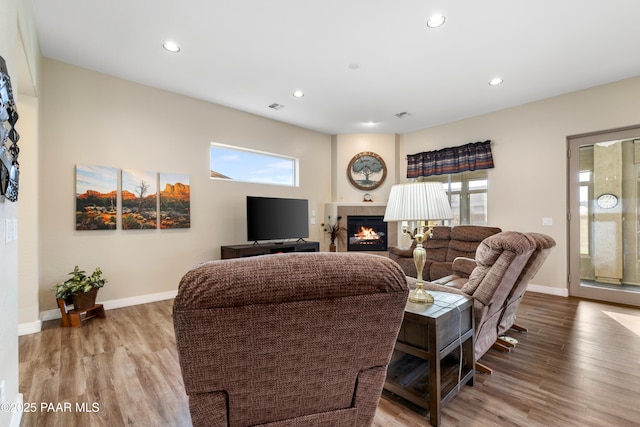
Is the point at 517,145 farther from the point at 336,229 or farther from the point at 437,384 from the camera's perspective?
the point at 437,384

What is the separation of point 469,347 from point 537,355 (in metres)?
0.89

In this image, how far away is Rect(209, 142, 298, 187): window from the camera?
15.1 feet

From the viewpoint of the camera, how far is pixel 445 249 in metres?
4.50

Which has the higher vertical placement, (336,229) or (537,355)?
(336,229)

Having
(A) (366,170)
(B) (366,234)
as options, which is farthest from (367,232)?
(A) (366,170)

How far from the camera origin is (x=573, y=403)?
1.75 meters

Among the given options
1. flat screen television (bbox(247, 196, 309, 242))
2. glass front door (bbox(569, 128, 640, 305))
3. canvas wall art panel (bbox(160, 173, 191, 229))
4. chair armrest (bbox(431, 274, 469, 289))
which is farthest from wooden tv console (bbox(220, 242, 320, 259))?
glass front door (bbox(569, 128, 640, 305))

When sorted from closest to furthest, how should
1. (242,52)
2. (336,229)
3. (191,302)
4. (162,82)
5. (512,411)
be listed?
(191,302) → (512,411) → (242,52) → (162,82) → (336,229)

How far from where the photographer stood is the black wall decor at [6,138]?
1161 millimetres

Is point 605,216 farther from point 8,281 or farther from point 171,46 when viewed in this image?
point 8,281

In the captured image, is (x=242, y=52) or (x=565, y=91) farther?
(x=565, y=91)

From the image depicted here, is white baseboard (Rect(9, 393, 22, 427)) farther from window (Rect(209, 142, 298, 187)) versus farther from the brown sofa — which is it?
the brown sofa

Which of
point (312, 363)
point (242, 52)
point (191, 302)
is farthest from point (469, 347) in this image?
point (242, 52)

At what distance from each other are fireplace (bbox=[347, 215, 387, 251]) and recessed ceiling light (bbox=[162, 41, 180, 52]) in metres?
3.92
